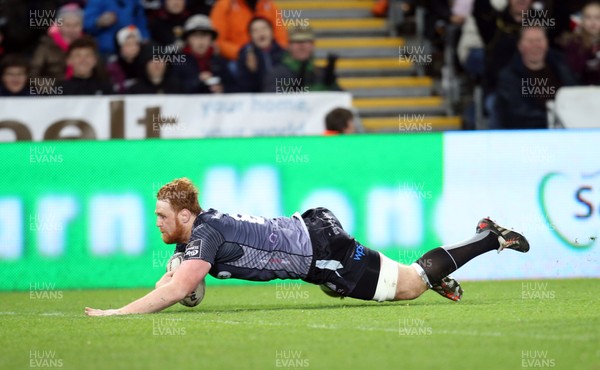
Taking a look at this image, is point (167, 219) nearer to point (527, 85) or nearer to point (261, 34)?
point (261, 34)

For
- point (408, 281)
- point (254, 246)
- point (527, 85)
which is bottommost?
point (408, 281)

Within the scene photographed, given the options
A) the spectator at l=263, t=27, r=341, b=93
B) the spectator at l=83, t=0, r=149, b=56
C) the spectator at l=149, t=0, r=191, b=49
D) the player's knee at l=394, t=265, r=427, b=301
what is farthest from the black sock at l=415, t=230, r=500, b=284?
the spectator at l=83, t=0, r=149, b=56

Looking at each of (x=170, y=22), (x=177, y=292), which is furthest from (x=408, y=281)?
(x=170, y=22)

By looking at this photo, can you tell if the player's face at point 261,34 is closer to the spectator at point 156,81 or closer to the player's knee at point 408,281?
the spectator at point 156,81

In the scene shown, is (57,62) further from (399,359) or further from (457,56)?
(399,359)

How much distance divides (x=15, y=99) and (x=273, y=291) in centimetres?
460

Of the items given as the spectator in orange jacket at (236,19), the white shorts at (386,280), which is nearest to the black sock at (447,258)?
the white shorts at (386,280)

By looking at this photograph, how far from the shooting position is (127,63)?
→ 15883 mm

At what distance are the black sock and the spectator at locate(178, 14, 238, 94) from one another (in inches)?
272

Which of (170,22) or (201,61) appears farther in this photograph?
(170,22)

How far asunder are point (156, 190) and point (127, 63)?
3.71 meters

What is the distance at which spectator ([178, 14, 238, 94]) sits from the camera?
15.9 meters

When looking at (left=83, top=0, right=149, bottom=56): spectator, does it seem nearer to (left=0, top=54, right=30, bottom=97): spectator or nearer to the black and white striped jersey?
(left=0, top=54, right=30, bottom=97): spectator

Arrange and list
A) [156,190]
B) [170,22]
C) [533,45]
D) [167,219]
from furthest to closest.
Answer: [170,22] → [533,45] → [156,190] → [167,219]
